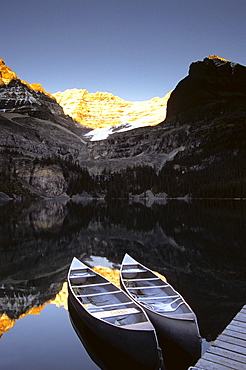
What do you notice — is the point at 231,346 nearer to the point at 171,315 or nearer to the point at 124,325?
the point at 171,315

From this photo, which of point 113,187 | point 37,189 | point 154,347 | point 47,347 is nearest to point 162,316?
point 154,347

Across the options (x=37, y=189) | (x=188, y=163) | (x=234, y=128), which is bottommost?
(x=37, y=189)

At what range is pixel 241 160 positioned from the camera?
17600cm

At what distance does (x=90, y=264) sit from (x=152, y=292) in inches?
403

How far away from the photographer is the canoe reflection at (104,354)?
8.99 metres

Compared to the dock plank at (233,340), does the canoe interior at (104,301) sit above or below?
below

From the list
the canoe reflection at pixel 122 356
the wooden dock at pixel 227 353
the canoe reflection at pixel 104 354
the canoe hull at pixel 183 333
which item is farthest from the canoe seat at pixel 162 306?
the wooden dock at pixel 227 353

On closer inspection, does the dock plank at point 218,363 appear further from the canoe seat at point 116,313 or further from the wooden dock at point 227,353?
the canoe seat at point 116,313

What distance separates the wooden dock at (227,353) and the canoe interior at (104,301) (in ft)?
8.18

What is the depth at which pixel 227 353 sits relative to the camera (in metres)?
7.35

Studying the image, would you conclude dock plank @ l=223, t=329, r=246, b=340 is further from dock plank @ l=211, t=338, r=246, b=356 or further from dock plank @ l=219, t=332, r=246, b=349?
dock plank @ l=211, t=338, r=246, b=356

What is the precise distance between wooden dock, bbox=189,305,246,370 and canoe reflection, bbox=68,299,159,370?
2.33 metres

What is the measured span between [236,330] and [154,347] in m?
2.35

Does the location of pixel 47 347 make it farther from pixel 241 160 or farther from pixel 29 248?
pixel 241 160
